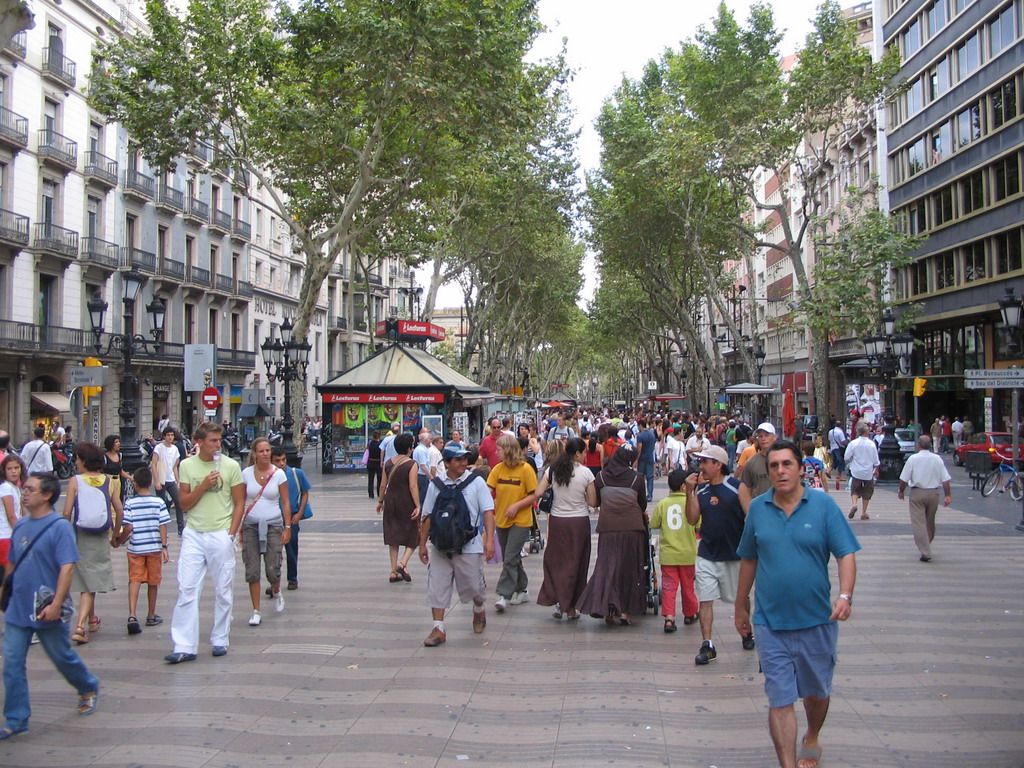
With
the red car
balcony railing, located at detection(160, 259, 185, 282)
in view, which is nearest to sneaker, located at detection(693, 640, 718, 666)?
the red car

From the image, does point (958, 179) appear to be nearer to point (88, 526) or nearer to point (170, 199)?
point (170, 199)

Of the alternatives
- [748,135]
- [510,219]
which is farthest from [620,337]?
[748,135]

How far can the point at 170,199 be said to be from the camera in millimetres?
39812

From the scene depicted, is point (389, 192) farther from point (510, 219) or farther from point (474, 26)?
point (510, 219)

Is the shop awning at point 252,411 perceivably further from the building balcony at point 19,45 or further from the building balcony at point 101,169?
the building balcony at point 19,45

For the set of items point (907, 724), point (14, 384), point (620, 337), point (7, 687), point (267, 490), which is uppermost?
point (620, 337)

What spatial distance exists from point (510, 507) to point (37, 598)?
14.0ft

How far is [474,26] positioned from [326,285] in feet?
136

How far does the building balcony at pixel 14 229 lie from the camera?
29.2 m

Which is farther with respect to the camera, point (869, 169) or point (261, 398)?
point (869, 169)

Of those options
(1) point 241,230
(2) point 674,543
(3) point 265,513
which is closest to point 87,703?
(3) point 265,513

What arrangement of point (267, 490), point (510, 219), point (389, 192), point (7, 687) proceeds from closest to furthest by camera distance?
point (7, 687) < point (267, 490) < point (389, 192) < point (510, 219)

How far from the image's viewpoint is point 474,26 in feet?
62.1

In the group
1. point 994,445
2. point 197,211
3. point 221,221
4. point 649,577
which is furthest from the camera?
point 221,221
